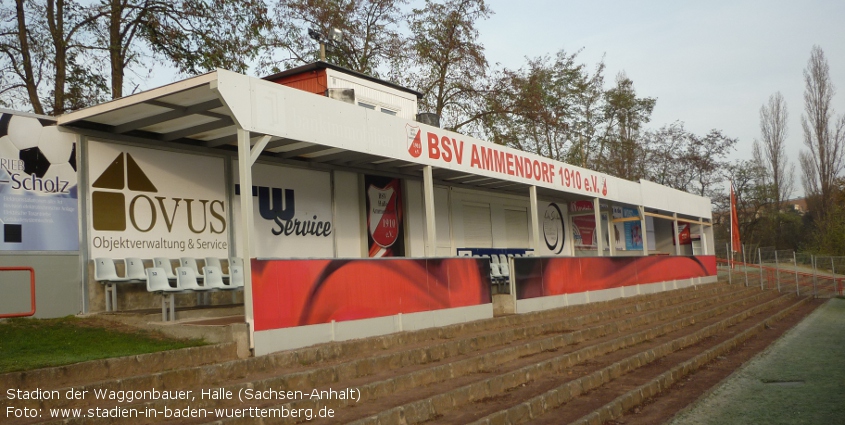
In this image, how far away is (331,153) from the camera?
39.1 ft

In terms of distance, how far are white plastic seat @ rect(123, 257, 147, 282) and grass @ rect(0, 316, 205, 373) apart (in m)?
0.85

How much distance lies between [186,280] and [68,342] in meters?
2.00

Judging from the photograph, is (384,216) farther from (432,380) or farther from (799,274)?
(799,274)

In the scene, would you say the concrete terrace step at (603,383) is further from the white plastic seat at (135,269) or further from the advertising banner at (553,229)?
the advertising banner at (553,229)

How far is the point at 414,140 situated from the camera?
1182 cm

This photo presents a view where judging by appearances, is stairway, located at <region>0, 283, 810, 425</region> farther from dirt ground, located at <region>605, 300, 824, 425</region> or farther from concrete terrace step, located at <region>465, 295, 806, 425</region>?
dirt ground, located at <region>605, 300, 824, 425</region>

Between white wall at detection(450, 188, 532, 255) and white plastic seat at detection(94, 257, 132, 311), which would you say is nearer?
white plastic seat at detection(94, 257, 132, 311)

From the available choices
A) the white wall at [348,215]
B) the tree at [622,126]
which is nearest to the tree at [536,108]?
the tree at [622,126]

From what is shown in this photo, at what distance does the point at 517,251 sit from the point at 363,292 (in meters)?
10.1

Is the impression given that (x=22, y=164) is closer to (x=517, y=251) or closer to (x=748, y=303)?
(x=517, y=251)

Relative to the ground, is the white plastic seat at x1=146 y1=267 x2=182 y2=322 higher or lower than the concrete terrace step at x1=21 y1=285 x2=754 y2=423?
higher

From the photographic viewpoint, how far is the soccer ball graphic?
8.84m

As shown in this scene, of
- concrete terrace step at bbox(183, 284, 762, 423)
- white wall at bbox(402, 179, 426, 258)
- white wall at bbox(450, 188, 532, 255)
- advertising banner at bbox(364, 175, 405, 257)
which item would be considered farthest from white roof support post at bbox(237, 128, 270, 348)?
white wall at bbox(450, 188, 532, 255)

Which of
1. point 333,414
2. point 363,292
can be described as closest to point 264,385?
point 333,414
